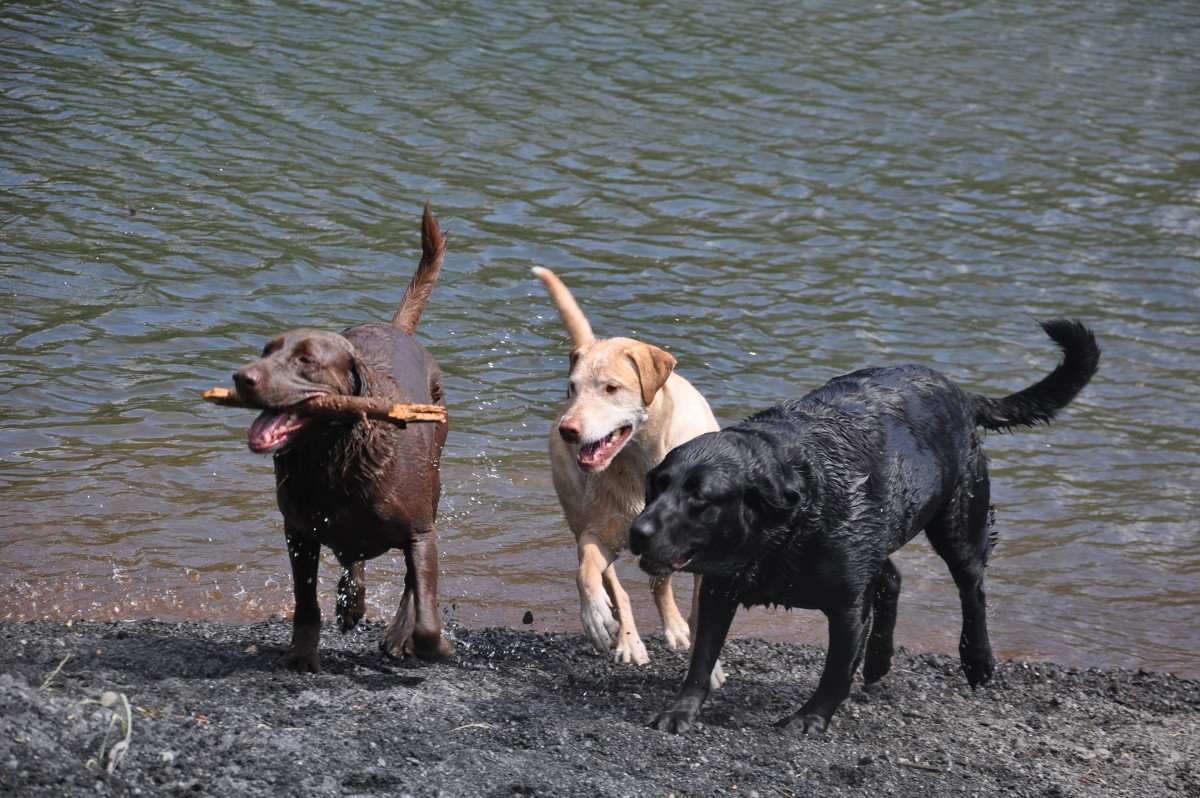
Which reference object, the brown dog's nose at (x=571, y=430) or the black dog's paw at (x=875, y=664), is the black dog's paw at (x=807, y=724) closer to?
the black dog's paw at (x=875, y=664)

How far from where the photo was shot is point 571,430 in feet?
18.8

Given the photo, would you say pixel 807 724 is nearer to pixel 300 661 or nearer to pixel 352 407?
pixel 300 661

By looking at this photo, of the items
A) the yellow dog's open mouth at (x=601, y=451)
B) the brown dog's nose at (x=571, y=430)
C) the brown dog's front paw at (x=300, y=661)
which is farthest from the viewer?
the yellow dog's open mouth at (x=601, y=451)

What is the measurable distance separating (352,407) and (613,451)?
54.9 inches

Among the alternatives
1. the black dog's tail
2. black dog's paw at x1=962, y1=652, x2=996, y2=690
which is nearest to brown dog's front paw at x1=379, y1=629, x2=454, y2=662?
black dog's paw at x1=962, y1=652, x2=996, y2=690

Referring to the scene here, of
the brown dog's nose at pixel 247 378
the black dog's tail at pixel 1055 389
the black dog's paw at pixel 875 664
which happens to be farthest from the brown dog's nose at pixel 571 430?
the black dog's tail at pixel 1055 389

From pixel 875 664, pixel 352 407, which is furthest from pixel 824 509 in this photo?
pixel 352 407

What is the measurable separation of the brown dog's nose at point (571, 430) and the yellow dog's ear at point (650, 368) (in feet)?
1.24

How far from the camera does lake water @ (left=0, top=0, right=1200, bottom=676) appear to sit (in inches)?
292

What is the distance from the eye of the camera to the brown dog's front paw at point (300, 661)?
530cm

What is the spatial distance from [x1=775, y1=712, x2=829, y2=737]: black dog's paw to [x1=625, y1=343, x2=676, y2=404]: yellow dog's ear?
1.57 m

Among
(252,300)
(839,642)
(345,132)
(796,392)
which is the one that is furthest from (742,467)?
(345,132)

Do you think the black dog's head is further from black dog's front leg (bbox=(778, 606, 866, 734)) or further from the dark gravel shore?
the dark gravel shore

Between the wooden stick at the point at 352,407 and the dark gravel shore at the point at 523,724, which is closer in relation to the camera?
the dark gravel shore at the point at 523,724
